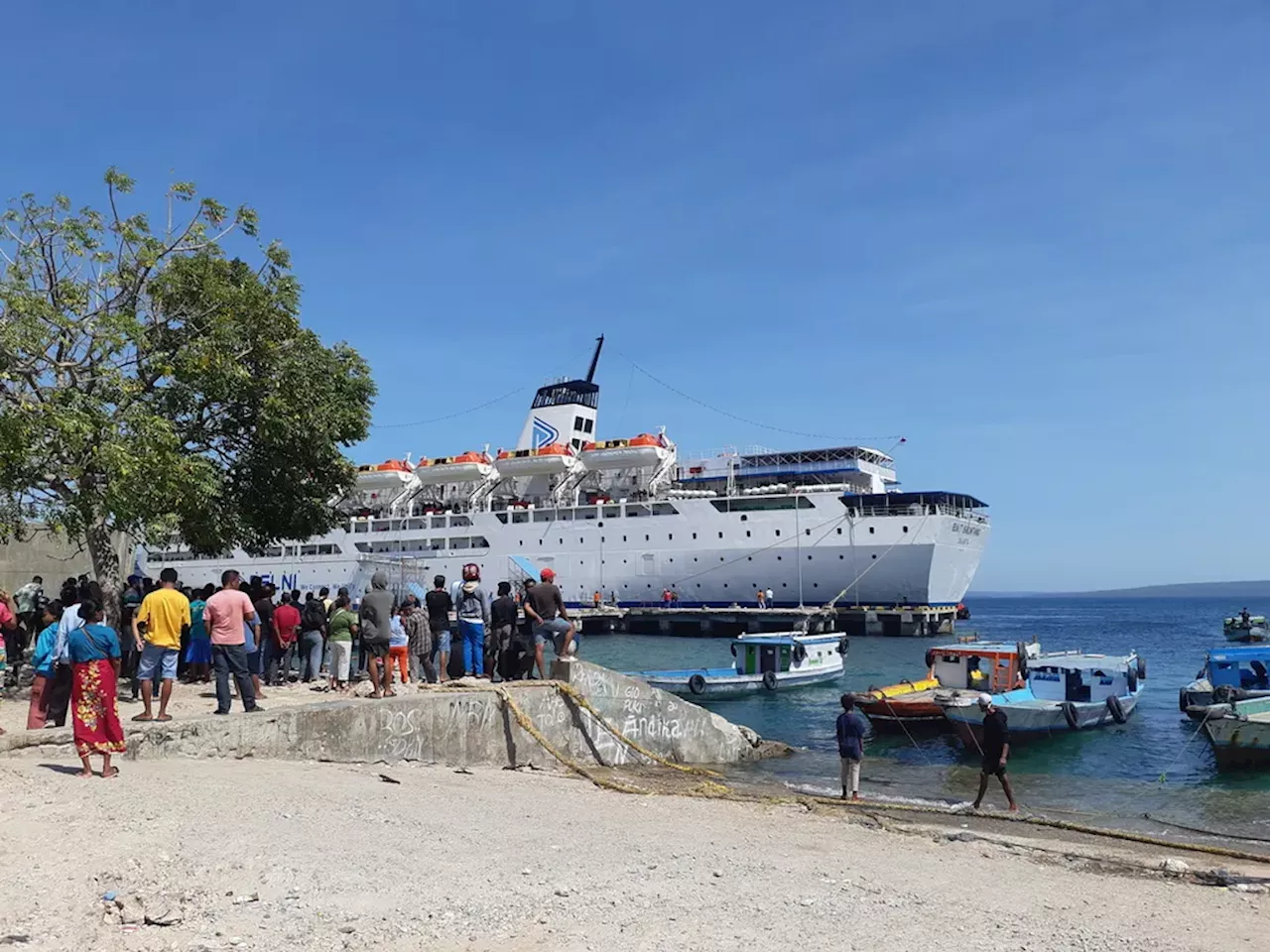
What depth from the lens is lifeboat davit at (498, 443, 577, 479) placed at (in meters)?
49.0

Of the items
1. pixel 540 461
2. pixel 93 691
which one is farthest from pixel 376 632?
pixel 540 461

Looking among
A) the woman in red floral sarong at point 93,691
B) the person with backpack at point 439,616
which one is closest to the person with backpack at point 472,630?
the person with backpack at point 439,616

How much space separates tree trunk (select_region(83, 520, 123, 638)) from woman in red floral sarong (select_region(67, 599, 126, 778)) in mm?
5428

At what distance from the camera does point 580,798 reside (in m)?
7.97

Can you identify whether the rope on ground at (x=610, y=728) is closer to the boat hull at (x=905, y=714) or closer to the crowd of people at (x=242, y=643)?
the crowd of people at (x=242, y=643)

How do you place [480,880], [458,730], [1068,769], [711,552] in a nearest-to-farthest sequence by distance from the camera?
[480,880] < [458,730] < [1068,769] < [711,552]

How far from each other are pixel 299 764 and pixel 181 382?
6.82 metres

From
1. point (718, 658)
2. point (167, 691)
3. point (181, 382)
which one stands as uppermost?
point (181, 382)

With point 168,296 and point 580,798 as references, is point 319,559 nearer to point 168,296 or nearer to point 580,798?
point 168,296

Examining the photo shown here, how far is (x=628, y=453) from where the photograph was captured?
155 feet

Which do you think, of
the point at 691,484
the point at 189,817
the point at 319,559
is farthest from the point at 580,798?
the point at 319,559

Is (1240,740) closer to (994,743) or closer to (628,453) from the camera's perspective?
(994,743)

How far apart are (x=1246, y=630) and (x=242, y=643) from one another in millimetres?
49459

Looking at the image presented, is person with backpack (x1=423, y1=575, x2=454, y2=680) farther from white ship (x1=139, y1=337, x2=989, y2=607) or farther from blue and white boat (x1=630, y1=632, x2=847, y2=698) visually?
white ship (x1=139, y1=337, x2=989, y2=607)
